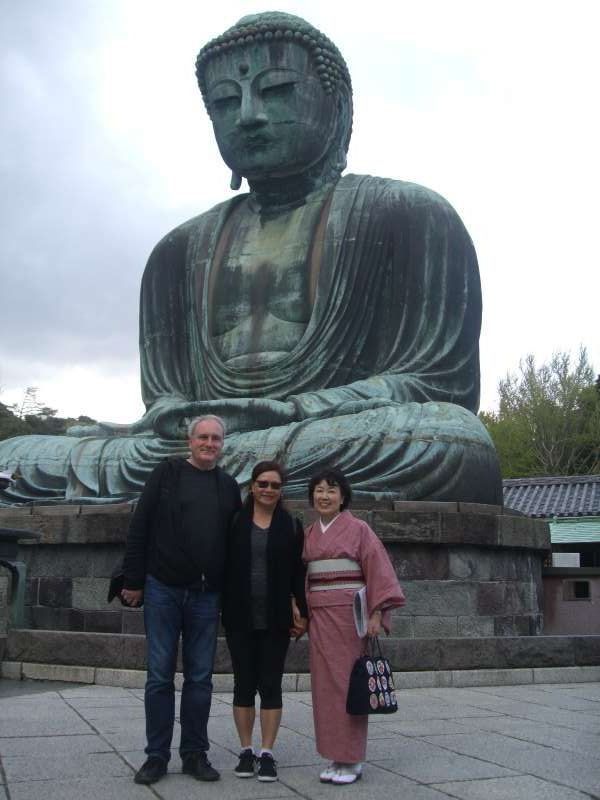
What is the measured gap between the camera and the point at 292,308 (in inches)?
371

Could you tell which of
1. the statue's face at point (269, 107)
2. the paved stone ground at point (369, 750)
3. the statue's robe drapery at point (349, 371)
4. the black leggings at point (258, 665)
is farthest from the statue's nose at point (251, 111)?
the black leggings at point (258, 665)

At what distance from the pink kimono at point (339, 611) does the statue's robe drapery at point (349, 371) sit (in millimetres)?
3541

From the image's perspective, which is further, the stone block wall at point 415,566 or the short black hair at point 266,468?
the stone block wall at point 415,566

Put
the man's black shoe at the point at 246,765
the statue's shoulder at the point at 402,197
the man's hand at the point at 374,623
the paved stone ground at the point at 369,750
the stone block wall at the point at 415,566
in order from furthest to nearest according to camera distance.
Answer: the statue's shoulder at the point at 402,197, the stone block wall at the point at 415,566, the man's hand at the point at 374,623, the man's black shoe at the point at 246,765, the paved stone ground at the point at 369,750

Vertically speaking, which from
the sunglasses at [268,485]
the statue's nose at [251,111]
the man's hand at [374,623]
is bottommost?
the man's hand at [374,623]

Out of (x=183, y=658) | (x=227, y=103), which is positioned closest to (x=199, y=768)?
(x=183, y=658)

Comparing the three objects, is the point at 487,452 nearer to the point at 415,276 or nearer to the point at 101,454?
the point at 415,276

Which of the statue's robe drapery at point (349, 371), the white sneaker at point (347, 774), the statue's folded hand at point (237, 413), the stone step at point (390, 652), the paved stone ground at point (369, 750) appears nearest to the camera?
the paved stone ground at point (369, 750)

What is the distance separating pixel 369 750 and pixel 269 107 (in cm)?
719

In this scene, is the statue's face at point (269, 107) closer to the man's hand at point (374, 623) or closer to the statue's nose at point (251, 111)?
the statue's nose at point (251, 111)

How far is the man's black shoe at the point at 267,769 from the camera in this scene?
356 centimetres

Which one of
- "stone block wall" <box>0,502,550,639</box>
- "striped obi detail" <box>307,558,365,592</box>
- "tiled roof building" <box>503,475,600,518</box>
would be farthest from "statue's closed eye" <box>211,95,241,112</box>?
"tiled roof building" <box>503,475,600,518</box>

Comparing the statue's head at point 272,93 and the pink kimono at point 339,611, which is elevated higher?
the statue's head at point 272,93

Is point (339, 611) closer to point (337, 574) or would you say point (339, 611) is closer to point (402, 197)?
point (337, 574)
